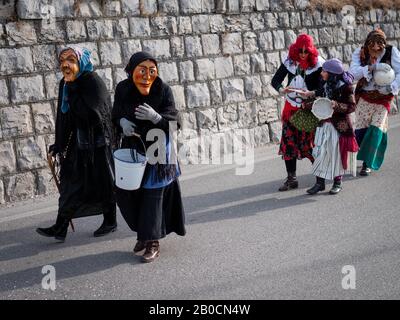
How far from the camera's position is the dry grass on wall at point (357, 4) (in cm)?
1086

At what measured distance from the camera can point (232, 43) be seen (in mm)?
9203

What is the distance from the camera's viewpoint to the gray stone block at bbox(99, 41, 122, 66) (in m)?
7.57

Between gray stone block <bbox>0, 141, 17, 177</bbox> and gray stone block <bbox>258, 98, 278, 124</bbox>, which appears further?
gray stone block <bbox>258, 98, 278, 124</bbox>

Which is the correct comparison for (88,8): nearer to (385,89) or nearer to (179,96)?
(179,96)

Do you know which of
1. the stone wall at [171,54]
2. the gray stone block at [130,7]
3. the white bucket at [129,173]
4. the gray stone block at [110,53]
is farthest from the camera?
→ the gray stone block at [130,7]

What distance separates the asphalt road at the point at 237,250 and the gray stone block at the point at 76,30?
2.20m

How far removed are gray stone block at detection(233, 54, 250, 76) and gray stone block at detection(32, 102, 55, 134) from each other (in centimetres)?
347

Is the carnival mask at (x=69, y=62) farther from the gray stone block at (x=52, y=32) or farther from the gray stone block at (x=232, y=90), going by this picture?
the gray stone block at (x=232, y=90)

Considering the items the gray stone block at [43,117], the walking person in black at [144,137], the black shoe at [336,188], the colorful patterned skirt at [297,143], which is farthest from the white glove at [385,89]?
the gray stone block at [43,117]

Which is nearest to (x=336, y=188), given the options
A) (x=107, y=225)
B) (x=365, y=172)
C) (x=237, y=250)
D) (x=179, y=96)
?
(x=365, y=172)

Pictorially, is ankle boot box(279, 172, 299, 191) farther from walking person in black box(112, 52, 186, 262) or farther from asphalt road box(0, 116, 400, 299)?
walking person in black box(112, 52, 186, 262)

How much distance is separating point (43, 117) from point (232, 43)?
363 cm

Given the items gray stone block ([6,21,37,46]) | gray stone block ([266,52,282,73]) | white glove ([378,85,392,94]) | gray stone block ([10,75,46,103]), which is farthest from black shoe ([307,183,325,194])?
gray stone block ([6,21,37,46])

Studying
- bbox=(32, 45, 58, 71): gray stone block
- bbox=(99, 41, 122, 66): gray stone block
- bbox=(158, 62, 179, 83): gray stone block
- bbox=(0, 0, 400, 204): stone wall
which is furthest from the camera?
bbox=(158, 62, 179, 83): gray stone block
